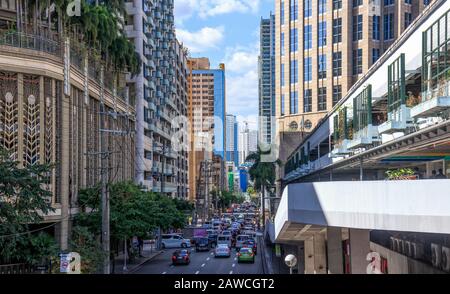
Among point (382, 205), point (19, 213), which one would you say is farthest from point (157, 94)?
point (382, 205)

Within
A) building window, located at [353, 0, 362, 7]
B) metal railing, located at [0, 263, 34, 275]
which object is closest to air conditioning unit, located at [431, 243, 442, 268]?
metal railing, located at [0, 263, 34, 275]

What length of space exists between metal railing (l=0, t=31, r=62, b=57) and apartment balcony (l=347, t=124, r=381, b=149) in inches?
830

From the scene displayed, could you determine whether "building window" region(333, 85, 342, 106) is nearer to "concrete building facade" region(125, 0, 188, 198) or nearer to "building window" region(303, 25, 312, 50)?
"building window" region(303, 25, 312, 50)

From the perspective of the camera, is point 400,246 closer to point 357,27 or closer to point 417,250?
point 417,250

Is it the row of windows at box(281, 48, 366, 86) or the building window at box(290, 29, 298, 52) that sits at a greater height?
the building window at box(290, 29, 298, 52)

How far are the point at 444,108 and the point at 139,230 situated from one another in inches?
1282

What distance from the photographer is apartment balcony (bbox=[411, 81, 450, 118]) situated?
15.6m

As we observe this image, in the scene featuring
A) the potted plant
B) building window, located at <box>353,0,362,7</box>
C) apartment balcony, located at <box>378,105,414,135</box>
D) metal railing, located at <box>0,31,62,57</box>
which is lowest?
the potted plant

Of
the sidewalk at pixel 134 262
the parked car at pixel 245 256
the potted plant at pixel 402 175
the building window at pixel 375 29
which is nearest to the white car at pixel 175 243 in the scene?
the sidewalk at pixel 134 262

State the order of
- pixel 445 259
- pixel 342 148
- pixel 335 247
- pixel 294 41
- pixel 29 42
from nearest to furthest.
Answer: pixel 445 259, pixel 335 247, pixel 342 148, pixel 29 42, pixel 294 41

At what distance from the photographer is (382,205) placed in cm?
1329

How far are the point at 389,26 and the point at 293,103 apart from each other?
1731cm

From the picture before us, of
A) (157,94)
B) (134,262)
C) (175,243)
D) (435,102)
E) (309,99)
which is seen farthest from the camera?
(309,99)
